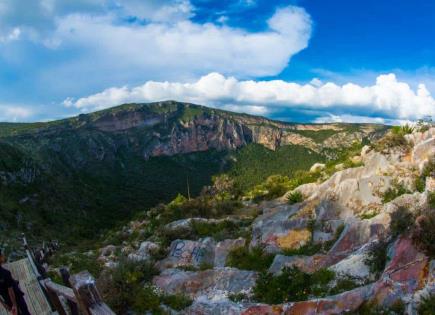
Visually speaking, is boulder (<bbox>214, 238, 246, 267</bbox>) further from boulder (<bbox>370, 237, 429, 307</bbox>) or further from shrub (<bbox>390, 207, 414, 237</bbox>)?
boulder (<bbox>370, 237, 429, 307</bbox>)

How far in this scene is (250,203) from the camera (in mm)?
26797

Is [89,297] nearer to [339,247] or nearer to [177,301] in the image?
[177,301]

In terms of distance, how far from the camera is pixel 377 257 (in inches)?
363

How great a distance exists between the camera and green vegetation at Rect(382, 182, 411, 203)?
13.8 m

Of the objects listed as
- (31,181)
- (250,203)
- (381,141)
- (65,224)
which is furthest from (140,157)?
(381,141)

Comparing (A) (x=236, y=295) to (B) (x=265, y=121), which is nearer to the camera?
(A) (x=236, y=295)

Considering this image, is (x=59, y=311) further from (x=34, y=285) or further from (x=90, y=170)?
(x=90, y=170)

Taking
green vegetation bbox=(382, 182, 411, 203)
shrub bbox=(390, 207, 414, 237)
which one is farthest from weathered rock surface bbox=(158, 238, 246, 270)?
shrub bbox=(390, 207, 414, 237)

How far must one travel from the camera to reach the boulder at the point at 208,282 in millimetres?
10945

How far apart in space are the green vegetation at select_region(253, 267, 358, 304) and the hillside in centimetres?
3

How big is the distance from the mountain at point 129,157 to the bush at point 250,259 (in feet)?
78.4

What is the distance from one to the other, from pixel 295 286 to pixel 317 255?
7.46 ft

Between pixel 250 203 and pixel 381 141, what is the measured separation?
36.3ft

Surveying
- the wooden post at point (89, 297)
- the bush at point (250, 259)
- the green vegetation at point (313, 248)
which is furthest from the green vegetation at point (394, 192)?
the wooden post at point (89, 297)
